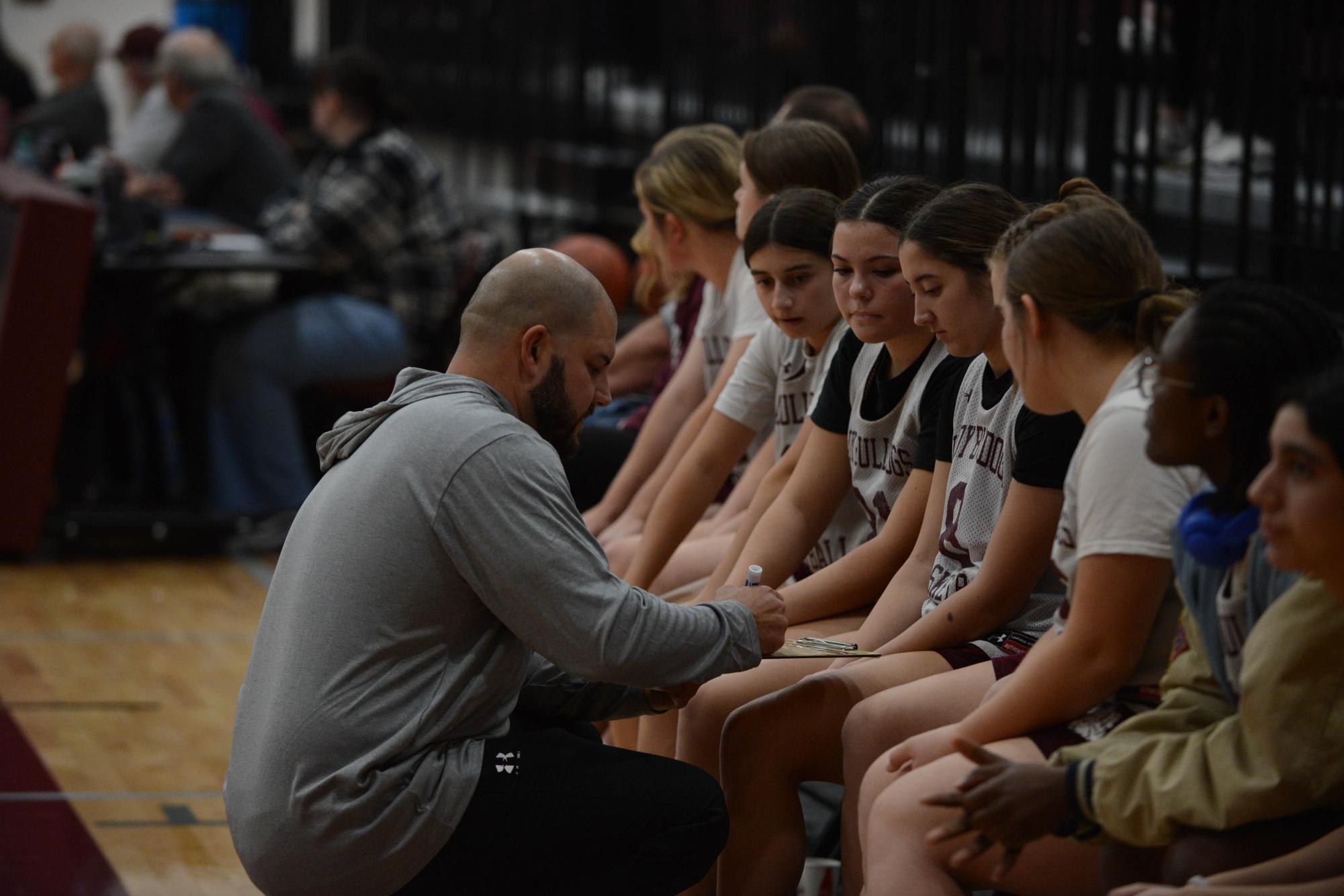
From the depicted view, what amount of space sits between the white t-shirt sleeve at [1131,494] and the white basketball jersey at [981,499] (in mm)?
360

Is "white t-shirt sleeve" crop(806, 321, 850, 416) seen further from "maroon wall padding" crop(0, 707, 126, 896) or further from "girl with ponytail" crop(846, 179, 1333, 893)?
"maroon wall padding" crop(0, 707, 126, 896)

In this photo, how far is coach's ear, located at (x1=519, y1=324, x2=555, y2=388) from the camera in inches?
87.7

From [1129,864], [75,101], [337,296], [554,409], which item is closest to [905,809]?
[1129,864]

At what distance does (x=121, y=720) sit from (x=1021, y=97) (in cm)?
281

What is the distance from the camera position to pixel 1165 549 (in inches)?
74.4

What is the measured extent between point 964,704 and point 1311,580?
24.0 inches

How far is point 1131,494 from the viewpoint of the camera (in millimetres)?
1894

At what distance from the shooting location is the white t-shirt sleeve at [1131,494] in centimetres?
189

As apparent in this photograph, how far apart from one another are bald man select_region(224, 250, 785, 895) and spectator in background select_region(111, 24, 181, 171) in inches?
185

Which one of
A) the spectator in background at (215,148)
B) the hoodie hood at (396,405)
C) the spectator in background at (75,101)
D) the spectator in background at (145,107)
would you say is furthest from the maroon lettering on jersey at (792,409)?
the spectator in background at (75,101)

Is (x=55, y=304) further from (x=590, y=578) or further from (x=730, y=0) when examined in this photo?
(x=590, y=578)

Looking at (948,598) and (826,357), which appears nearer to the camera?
(948,598)

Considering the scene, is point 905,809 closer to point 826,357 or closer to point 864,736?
point 864,736

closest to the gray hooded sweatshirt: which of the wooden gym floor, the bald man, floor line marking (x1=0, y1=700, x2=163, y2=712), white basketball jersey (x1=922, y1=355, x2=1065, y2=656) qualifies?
the bald man
